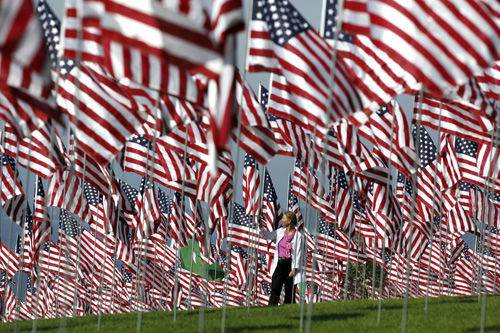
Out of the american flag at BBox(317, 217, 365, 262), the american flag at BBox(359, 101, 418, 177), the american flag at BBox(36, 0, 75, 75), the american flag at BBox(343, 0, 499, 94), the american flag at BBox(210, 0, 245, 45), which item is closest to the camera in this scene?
the american flag at BBox(210, 0, 245, 45)

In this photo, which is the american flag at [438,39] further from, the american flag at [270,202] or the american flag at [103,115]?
the american flag at [270,202]

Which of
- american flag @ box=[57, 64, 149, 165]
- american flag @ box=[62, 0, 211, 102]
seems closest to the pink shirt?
american flag @ box=[57, 64, 149, 165]

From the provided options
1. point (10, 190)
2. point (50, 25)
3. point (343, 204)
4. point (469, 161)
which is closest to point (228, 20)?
point (50, 25)

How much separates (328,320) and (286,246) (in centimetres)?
505

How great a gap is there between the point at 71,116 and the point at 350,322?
21.5 feet

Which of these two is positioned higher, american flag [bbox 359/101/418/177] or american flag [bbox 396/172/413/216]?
american flag [bbox 396/172/413/216]

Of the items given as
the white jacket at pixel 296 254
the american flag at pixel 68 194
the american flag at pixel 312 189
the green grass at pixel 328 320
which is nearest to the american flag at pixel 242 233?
the american flag at pixel 312 189

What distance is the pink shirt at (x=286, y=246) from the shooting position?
22.1 m

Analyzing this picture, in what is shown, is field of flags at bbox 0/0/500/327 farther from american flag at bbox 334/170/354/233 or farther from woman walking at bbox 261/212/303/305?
american flag at bbox 334/170/354/233

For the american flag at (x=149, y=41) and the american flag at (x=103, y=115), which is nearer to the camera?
the american flag at (x=149, y=41)

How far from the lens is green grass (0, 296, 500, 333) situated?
15.9m

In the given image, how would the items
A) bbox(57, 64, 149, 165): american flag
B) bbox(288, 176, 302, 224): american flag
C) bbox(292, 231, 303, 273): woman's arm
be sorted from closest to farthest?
bbox(57, 64, 149, 165): american flag → bbox(292, 231, 303, 273): woman's arm → bbox(288, 176, 302, 224): american flag

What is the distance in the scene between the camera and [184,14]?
11016 millimetres

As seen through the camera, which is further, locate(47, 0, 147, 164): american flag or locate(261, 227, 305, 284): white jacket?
locate(261, 227, 305, 284): white jacket
